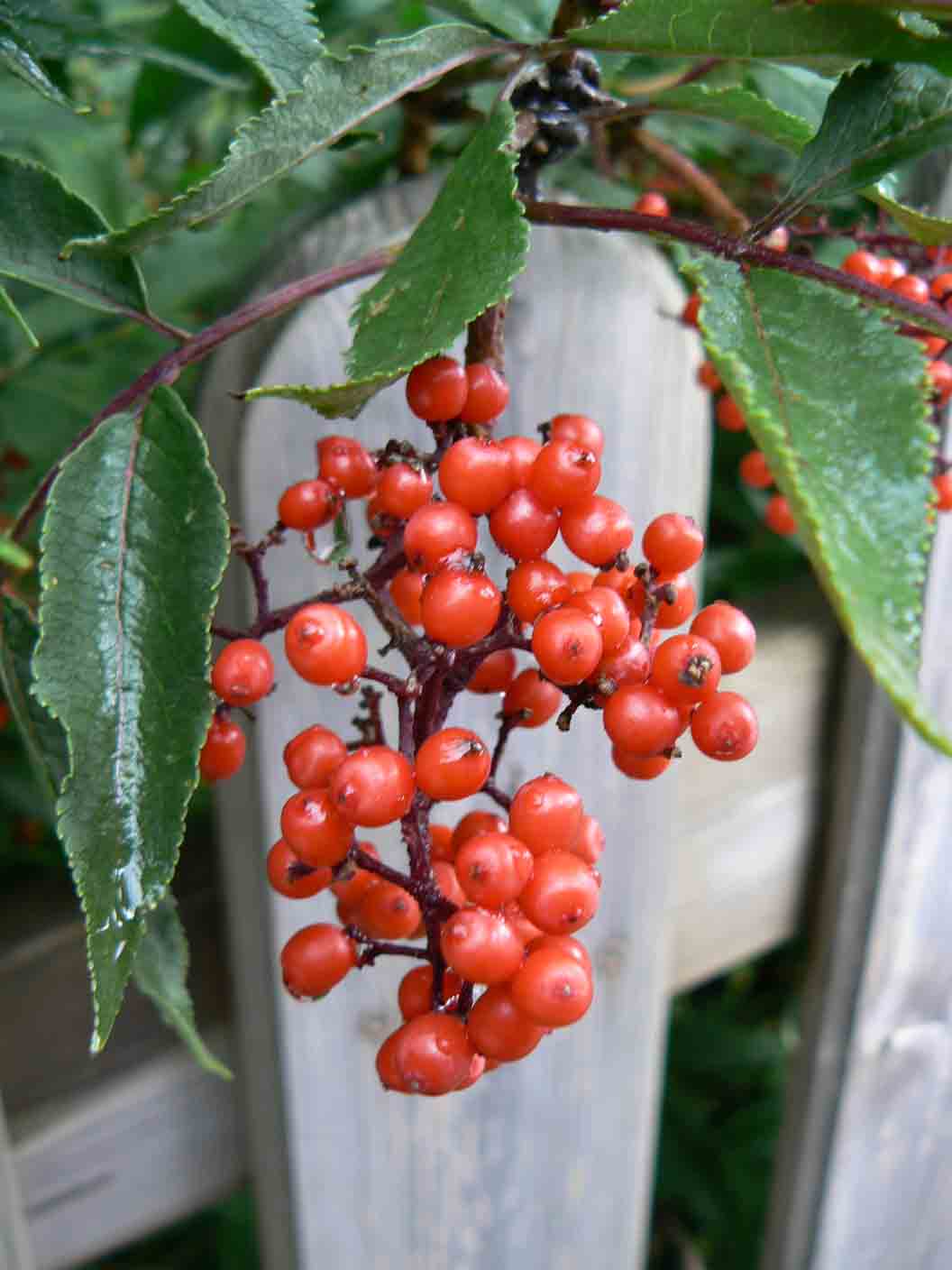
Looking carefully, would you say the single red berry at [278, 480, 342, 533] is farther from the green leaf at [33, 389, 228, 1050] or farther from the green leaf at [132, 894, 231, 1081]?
the green leaf at [132, 894, 231, 1081]

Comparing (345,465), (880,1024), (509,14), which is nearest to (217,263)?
(509,14)

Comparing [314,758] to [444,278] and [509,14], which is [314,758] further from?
[509,14]

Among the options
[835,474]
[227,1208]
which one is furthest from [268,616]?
[227,1208]

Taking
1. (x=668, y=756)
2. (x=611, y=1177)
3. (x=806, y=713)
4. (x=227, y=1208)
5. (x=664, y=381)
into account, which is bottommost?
(x=227, y=1208)

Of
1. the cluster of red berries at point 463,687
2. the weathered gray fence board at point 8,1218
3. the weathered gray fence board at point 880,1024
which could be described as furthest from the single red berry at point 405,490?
the weathered gray fence board at point 880,1024

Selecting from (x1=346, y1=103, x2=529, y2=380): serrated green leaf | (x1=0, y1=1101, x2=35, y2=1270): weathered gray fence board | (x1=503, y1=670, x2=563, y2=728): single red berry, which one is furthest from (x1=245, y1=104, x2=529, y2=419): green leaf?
(x1=0, y1=1101, x2=35, y2=1270): weathered gray fence board

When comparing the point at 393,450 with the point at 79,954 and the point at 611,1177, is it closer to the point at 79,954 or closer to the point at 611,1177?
the point at 79,954
